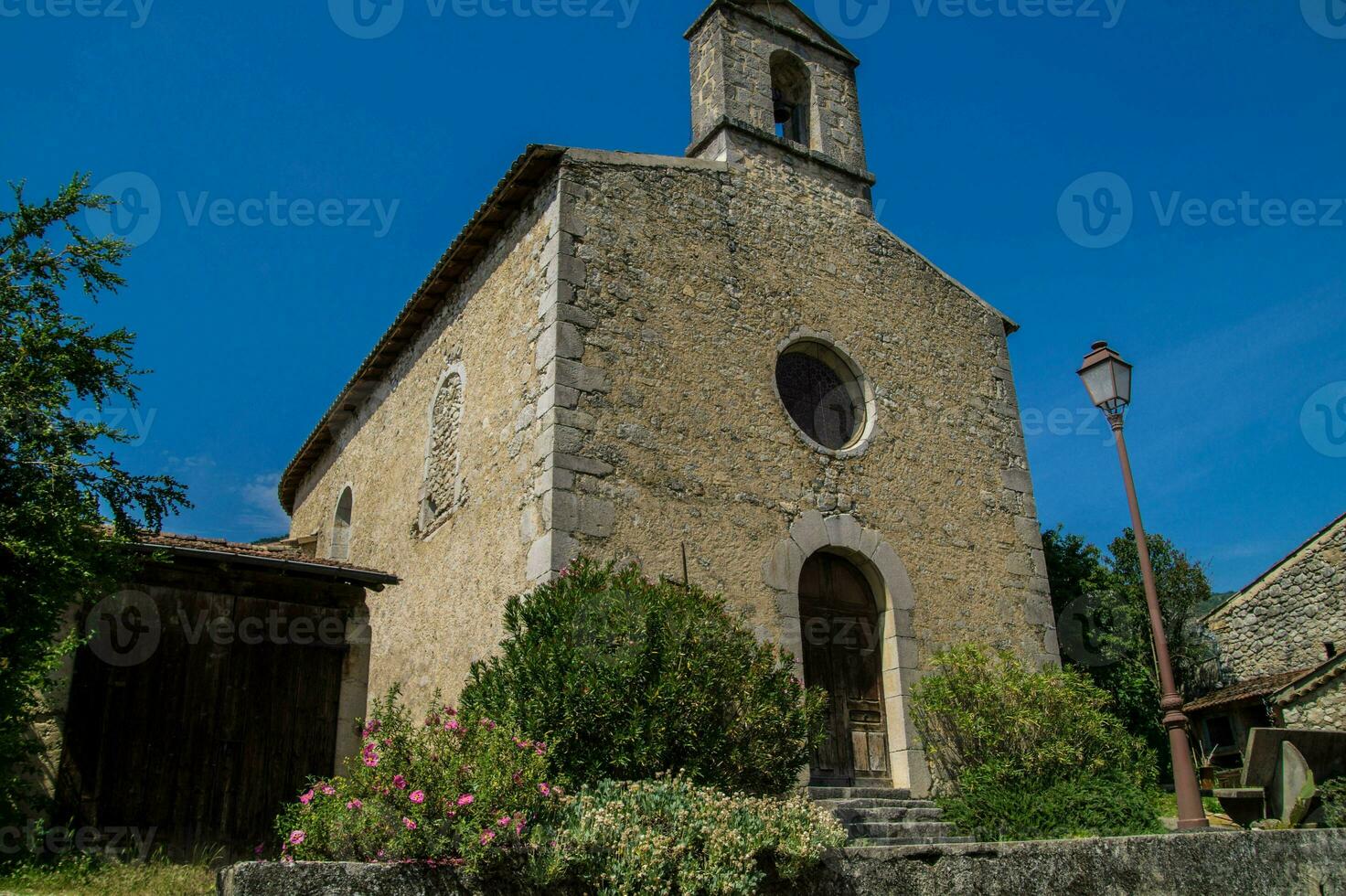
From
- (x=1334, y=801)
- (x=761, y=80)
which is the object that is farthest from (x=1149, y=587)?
(x=761, y=80)

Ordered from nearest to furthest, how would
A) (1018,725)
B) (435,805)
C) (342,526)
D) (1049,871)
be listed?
(435,805) → (1049,871) → (1018,725) → (342,526)

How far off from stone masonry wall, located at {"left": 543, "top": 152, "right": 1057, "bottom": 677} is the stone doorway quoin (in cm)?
13

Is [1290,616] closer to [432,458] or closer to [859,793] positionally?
[859,793]

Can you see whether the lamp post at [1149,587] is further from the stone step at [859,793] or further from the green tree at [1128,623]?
the green tree at [1128,623]

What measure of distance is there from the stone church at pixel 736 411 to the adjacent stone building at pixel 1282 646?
8.25 m

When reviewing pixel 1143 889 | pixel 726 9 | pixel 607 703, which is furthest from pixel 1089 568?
pixel 607 703

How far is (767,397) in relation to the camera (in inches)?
423

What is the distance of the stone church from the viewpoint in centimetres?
965

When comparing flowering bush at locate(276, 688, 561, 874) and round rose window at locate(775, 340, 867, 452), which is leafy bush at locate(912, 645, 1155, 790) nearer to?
round rose window at locate(775, 340, 867, 452)

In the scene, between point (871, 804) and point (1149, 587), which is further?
point (871, 804)

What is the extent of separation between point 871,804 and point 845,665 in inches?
62.1

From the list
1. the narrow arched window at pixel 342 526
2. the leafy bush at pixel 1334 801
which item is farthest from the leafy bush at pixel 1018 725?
the narrow arched window at pixel 342 526

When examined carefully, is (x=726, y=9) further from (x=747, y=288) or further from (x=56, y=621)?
(x=56, y=621)

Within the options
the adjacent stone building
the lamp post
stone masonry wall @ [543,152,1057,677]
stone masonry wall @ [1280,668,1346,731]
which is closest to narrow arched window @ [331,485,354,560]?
stone masonry wall @ [543,152,1057,677]
